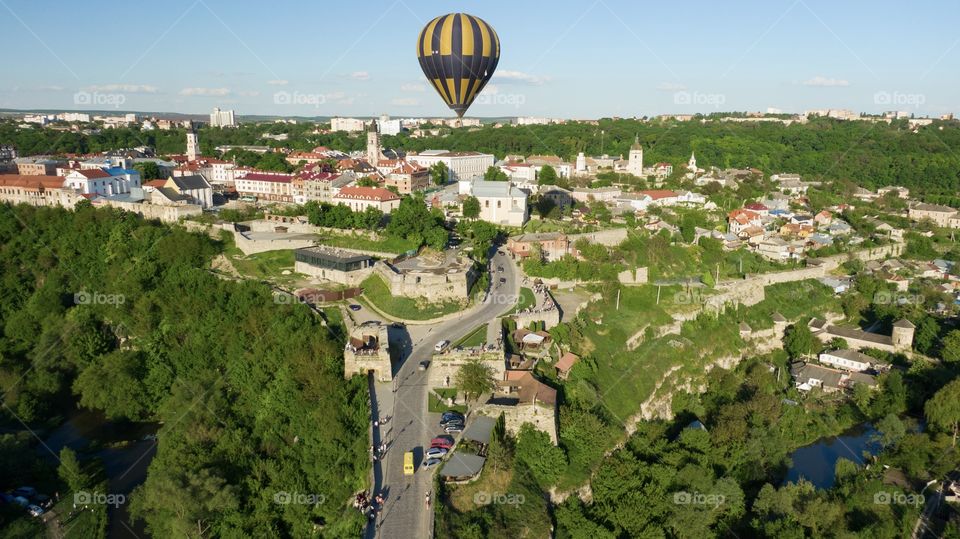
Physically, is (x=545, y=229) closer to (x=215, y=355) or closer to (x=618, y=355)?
(x=618, y=355)

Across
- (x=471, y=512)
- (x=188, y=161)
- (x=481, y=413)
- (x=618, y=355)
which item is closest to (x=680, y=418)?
(x=618, y=355)

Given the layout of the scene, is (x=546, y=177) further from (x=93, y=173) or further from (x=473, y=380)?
(x=473, y=380)

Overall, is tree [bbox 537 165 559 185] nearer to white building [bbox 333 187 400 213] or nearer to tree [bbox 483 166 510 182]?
tree [bbox 483 166 510 182]

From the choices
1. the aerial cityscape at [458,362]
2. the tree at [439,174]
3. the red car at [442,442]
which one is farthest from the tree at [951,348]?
the tree at [439,174]

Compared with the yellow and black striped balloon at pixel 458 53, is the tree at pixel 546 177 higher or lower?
lower

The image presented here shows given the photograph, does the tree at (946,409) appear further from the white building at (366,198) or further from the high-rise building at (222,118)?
the high-rise building at (222,118)

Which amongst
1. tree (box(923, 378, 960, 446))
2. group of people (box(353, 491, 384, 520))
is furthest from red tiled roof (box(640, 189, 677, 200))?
group of people (box(353, 491, 384, 520))
